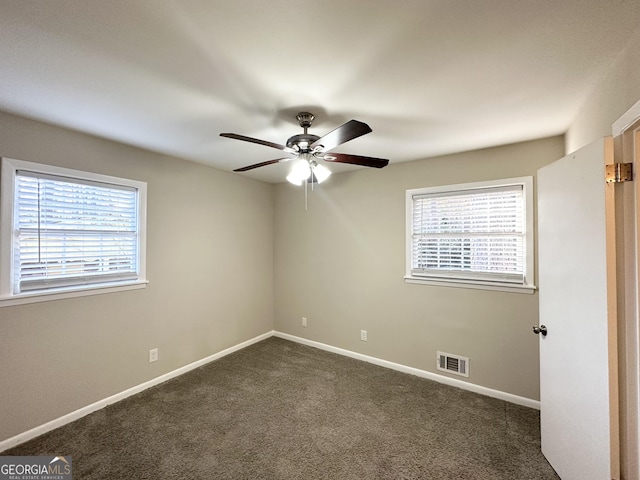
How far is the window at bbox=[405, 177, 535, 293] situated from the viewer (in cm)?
251

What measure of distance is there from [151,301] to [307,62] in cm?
269

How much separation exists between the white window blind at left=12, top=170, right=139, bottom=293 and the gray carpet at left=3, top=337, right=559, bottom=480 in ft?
3.90

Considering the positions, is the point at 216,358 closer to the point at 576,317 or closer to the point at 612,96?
the point at 576,317

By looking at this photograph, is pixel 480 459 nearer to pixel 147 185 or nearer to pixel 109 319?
pixel 109 319

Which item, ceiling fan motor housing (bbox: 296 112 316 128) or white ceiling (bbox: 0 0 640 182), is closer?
white ceiling (bbox: 0 0 640 182)

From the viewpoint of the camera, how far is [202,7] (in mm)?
1068

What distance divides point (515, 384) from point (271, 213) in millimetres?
3564

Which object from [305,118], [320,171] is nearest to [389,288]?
[320,171]

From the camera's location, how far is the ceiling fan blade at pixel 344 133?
1.42 m

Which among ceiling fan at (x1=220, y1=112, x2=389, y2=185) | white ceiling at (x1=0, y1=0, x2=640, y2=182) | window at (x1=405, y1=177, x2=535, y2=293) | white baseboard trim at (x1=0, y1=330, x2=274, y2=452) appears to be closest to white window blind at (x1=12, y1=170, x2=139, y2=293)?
white ceiling at (x1=0, y1=0, x2=640, y2=182)

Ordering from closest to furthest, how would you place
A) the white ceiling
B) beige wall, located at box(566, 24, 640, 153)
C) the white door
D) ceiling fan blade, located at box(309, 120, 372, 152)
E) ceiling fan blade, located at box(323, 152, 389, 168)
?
the white ceiling, beige wall, located at box(566, 24, 640, 153), the white door, ceiling fan blade, located at box(309, 120, 372, 152), ceiling fan blade, located at box(323, 152, 389, 168)

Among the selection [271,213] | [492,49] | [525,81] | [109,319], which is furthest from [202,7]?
[271,213]

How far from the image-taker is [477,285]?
2697mm

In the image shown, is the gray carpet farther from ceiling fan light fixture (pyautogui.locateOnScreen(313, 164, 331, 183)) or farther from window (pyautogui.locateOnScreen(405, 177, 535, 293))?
ceiling fan light fixture (pyautogui.locateOnScreen(313, 164, 331, 183))
